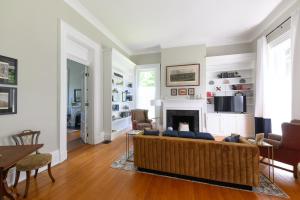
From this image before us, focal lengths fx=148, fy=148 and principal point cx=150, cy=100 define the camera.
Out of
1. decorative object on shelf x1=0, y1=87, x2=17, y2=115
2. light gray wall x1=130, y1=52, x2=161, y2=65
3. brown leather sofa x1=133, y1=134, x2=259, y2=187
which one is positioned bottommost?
brown leather sofa x1=133, y1=134, x2=259, y2=187

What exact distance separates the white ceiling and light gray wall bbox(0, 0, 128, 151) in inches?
41.4

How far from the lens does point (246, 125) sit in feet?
16.2

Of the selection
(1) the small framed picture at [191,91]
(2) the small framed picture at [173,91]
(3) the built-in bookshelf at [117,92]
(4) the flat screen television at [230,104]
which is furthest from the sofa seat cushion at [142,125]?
(4) the flat screen television at [230,104]

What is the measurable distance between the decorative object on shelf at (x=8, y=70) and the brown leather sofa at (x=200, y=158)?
82.2 inches

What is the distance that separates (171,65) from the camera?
5.56 m

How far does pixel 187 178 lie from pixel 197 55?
423 cm

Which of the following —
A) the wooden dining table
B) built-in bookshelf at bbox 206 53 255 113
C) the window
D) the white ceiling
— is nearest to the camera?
the wooden dining table

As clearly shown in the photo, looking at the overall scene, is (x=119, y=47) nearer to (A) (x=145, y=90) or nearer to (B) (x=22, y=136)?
(A) (x=145, y=90)

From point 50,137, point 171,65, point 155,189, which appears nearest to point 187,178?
point 155,189

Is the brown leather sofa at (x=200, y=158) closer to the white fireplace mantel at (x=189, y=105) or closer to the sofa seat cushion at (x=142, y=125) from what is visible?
the sofa seat cushion at (x=142, y=125)

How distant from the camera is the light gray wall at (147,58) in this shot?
634cm

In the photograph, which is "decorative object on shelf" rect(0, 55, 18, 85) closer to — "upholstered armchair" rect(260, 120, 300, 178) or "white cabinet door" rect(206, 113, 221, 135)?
"upholstered armchair" rect(260, 120, 300, 178)

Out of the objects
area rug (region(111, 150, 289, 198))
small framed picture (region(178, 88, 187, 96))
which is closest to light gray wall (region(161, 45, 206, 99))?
small framed picture (region(178, 88, 187, 96))

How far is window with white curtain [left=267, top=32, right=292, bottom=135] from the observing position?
3.66 metres
